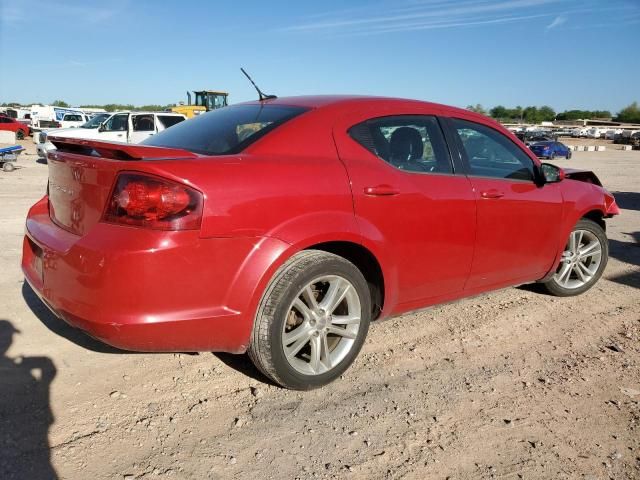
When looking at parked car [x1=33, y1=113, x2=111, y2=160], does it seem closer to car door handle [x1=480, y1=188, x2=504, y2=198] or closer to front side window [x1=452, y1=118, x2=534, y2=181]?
front side window [x1=452, y1=118, x2=534, y2=181]

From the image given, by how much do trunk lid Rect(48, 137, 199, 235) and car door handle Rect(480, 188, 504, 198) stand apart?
1.96 meters

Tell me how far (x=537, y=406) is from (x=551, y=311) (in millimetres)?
1668

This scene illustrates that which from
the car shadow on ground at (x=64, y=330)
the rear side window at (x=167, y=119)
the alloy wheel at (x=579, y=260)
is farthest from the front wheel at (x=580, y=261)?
the rear side window at (x=167, y=119)

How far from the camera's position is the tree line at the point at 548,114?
436 feet

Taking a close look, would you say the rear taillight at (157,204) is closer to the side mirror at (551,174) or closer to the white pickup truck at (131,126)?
the side mirror at (551,174)

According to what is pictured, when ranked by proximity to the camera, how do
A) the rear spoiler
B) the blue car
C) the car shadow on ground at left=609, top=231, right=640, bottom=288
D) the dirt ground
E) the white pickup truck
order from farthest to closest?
1. the blue car
2. the white pickup truck
3. the car shadow on ground at left=609, top=231, right=640, bottom=288
4. the rear spoiler
5. the dirt ground

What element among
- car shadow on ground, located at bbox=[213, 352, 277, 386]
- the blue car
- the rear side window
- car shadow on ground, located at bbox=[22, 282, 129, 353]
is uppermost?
the rear side window

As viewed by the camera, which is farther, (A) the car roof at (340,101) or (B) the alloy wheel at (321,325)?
(A) the car roof at (340,101)

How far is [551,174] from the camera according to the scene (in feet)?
13.5

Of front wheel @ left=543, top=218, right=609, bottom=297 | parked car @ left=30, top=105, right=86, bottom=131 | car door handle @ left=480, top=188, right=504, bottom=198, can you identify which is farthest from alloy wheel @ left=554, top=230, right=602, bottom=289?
parked car @ left=30, top=105, right=86, bottom=131

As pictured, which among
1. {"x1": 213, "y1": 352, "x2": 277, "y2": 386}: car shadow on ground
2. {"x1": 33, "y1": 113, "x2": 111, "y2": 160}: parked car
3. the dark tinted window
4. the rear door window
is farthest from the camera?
{"x1": 33, "y1": 113, "x2": 111, "y2": 160}: parked car

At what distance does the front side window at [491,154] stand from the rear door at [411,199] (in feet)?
0.79

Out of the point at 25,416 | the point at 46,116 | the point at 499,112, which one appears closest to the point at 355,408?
the point at 25,416

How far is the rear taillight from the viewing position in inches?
92.7
